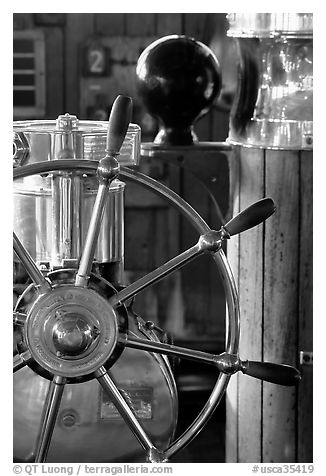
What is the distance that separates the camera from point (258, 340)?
2.19 meters

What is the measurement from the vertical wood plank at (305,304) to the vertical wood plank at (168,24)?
2862mm

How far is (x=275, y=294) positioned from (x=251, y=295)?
6cm

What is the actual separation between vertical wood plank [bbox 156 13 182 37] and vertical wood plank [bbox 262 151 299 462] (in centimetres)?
282

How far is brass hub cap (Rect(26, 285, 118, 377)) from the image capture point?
4.62 feet

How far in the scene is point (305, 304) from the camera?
2145 millimetres

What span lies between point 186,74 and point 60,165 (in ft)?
2.82

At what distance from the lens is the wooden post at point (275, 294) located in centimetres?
212

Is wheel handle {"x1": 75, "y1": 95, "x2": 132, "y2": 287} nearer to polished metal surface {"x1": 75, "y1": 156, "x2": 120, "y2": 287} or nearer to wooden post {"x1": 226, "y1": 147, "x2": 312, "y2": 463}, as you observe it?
polished metal surface {"x1": 75, "y1": 156, "x2": 120, "y2": 287}

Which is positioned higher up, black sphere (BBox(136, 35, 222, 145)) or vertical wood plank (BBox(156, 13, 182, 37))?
vertical wood plank (BBox(156, 13, 182, 37))

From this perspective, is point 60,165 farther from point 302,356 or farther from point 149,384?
point 302,356

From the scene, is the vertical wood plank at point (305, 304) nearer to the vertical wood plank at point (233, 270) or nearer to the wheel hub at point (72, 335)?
the vertical wood plank at point (233, 270)

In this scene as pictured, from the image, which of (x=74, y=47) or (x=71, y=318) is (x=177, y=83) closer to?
(x=71, y=318)

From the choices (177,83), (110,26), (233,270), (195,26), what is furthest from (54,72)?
(233,270)

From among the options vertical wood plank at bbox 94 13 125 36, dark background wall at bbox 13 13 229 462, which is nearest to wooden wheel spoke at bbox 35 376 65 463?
dark background wall at bbox 13 13 229 462
